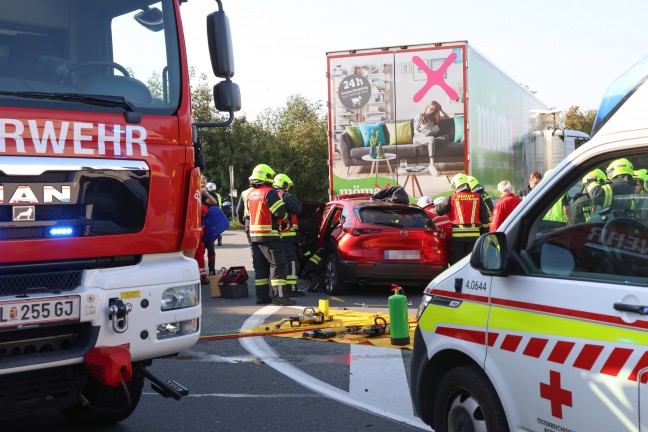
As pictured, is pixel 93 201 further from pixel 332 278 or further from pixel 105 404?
pixel 332 278

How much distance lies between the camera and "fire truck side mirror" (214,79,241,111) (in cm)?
562

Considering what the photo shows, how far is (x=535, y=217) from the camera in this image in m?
3.80

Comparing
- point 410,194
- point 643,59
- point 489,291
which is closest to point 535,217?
point 489,291

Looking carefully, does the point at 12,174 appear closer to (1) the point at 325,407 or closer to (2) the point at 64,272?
(2) the point at 64,272

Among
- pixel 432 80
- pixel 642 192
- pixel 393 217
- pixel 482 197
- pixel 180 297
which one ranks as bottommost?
pixel 180 297

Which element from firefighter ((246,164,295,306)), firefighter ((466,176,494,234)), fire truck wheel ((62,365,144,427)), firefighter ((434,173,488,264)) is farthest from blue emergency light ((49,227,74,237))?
firefighter ((466,176,494,234))

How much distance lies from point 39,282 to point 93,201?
1.77 feet

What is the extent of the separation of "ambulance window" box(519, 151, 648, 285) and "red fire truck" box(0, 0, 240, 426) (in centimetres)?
216

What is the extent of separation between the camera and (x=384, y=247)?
38.6 ft

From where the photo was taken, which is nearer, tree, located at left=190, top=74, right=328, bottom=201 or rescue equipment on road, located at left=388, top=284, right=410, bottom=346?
rescue equipment on road, located at left=388, top=284, right=410, bottom=346

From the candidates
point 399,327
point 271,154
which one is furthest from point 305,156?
point 399,327

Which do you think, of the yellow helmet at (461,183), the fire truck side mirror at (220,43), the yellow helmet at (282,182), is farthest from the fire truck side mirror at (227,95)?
the yellow helmet at (461,183)

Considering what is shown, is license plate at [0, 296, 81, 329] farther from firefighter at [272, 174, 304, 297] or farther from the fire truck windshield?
firefighter at [272, 174, 304, 297]

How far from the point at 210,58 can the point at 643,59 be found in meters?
3.07
